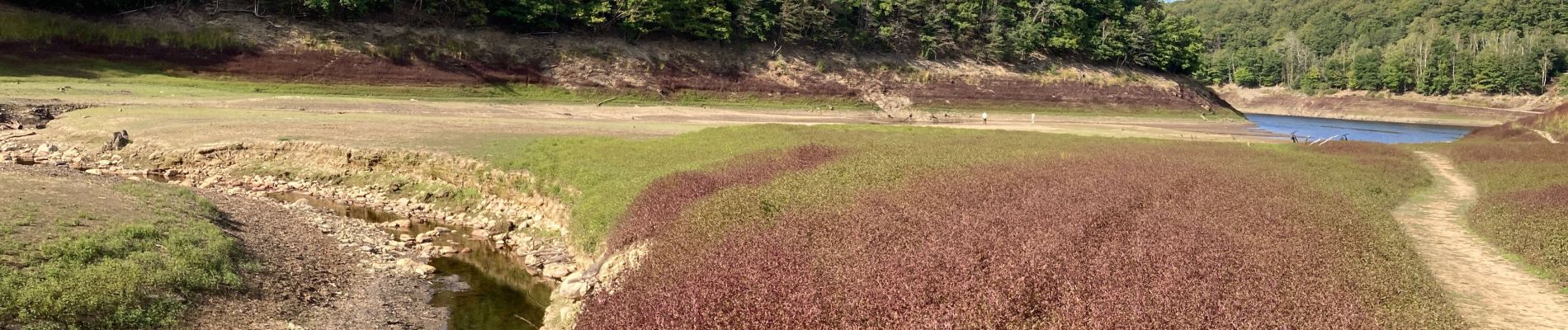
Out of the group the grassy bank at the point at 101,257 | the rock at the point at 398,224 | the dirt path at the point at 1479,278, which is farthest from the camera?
the rock at the point at 398,224

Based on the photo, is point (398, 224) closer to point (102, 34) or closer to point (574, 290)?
point (574, 290)

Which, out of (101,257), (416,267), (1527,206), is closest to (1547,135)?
(1527,206)

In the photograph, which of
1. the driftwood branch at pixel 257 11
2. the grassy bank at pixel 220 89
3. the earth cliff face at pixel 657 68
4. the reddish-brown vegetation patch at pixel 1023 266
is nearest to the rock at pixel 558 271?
the reddish-brown vegetation patch at pixel 1023 266

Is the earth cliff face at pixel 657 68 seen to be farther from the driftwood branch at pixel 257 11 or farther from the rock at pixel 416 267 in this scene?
the rock at pixel 416 267

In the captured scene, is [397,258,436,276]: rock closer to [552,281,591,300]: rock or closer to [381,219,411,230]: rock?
[552,281,591,300]: rock

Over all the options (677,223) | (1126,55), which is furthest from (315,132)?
(1126,55)

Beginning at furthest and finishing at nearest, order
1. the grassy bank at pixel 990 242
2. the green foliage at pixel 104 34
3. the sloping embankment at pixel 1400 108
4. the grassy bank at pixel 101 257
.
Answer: the sloping embankment at pixel 1400 108 < the green foliage at pixel 104 34 < the grassy bank at pixel 101 257 < the grassy bank at pixel 990 242
